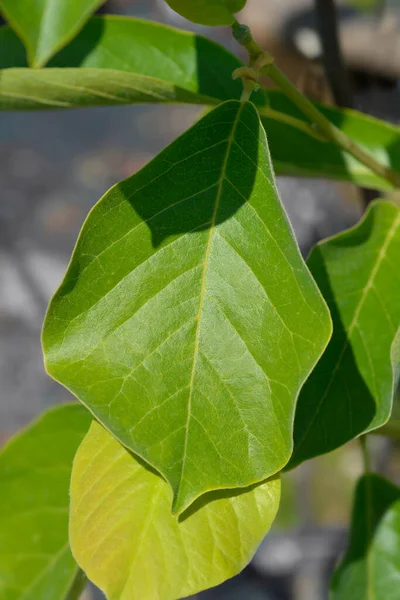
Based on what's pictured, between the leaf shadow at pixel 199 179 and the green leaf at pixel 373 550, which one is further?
the green leaf at pixel 373 550

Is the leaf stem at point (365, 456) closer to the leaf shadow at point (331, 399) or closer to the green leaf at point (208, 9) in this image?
the leaf shadow at point (331, 399)

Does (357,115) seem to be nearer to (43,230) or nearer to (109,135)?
(43,230)

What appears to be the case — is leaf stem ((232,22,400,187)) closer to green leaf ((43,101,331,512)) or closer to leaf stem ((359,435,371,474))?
green leaf ((43,101,331,512))

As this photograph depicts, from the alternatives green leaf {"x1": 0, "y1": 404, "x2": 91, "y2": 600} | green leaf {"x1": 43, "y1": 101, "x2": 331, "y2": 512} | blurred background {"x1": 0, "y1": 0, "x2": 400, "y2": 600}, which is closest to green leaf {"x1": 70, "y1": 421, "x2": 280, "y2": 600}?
green leaf {"x1": 43, "y1": 101, "x2": 331, "y2": 512}

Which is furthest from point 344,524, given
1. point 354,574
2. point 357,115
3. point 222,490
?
point 222,490

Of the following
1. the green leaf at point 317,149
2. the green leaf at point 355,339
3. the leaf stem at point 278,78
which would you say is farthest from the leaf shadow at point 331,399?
the green leaf at point 317,149

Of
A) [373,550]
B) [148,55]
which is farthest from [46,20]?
[373,550]
